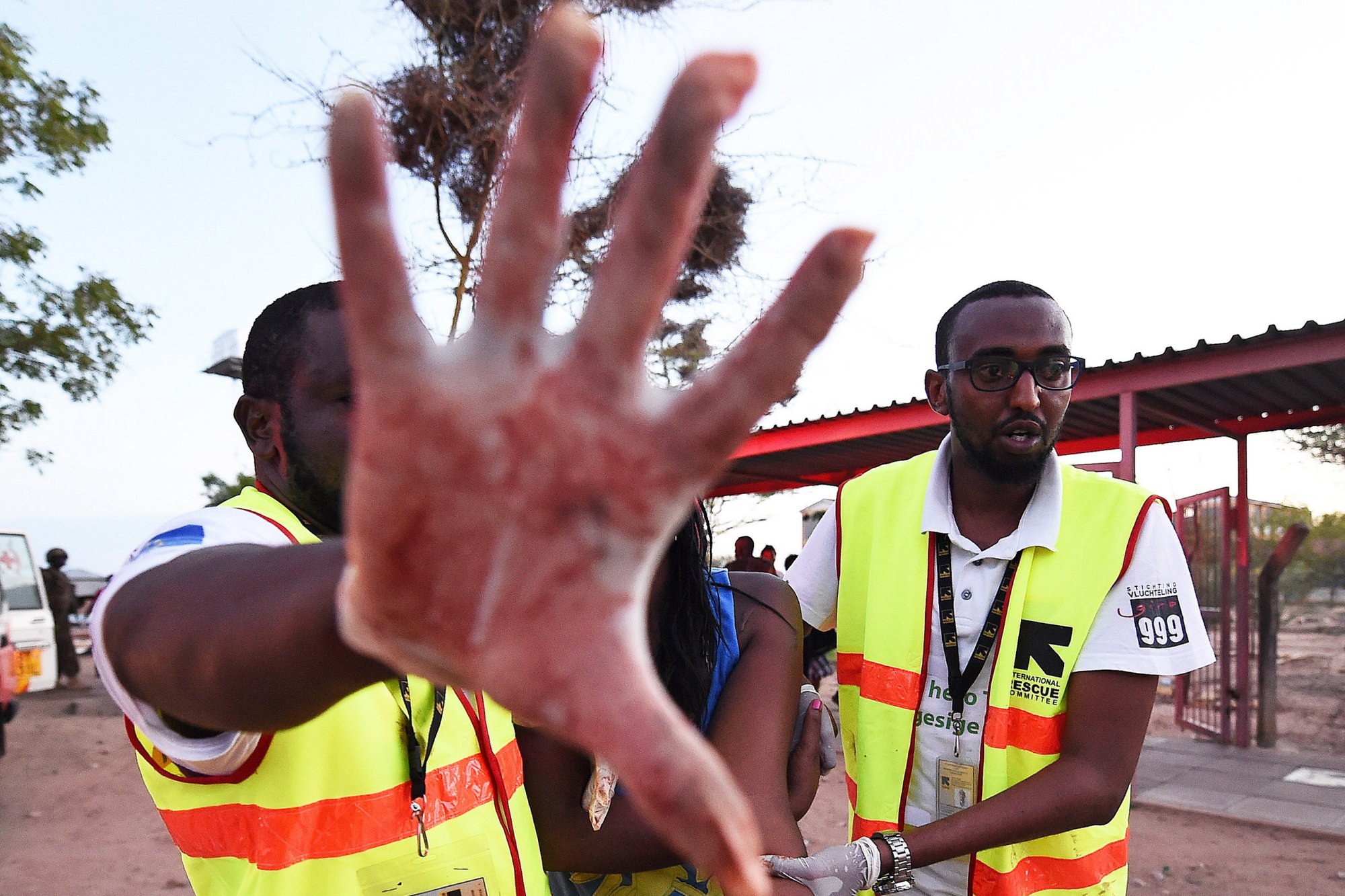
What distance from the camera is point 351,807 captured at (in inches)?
50.3

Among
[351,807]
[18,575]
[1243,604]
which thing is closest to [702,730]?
[351,807]

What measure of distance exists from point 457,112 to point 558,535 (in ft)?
17.6

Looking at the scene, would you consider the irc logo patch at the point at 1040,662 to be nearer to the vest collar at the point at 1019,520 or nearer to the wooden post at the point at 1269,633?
the vest collar at the point at 1019,520

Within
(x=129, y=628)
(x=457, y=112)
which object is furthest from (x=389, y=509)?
(x=457, y=112)

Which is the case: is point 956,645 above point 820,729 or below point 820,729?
above

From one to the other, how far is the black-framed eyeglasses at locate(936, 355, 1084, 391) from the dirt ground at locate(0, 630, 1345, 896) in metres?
4.10

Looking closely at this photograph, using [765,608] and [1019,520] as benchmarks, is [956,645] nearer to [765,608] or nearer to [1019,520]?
[1019,520]

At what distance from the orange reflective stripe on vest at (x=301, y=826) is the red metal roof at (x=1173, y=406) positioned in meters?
3.29

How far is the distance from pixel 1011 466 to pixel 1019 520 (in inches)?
5.7

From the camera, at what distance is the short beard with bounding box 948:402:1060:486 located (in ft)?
7.31

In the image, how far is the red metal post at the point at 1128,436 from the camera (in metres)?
6.30

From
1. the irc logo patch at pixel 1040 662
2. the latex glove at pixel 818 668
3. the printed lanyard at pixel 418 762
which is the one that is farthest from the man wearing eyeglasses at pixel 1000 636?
the latex glove at pixel 818 668

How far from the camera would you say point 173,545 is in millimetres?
999

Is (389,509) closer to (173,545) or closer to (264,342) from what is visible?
(173,545)
